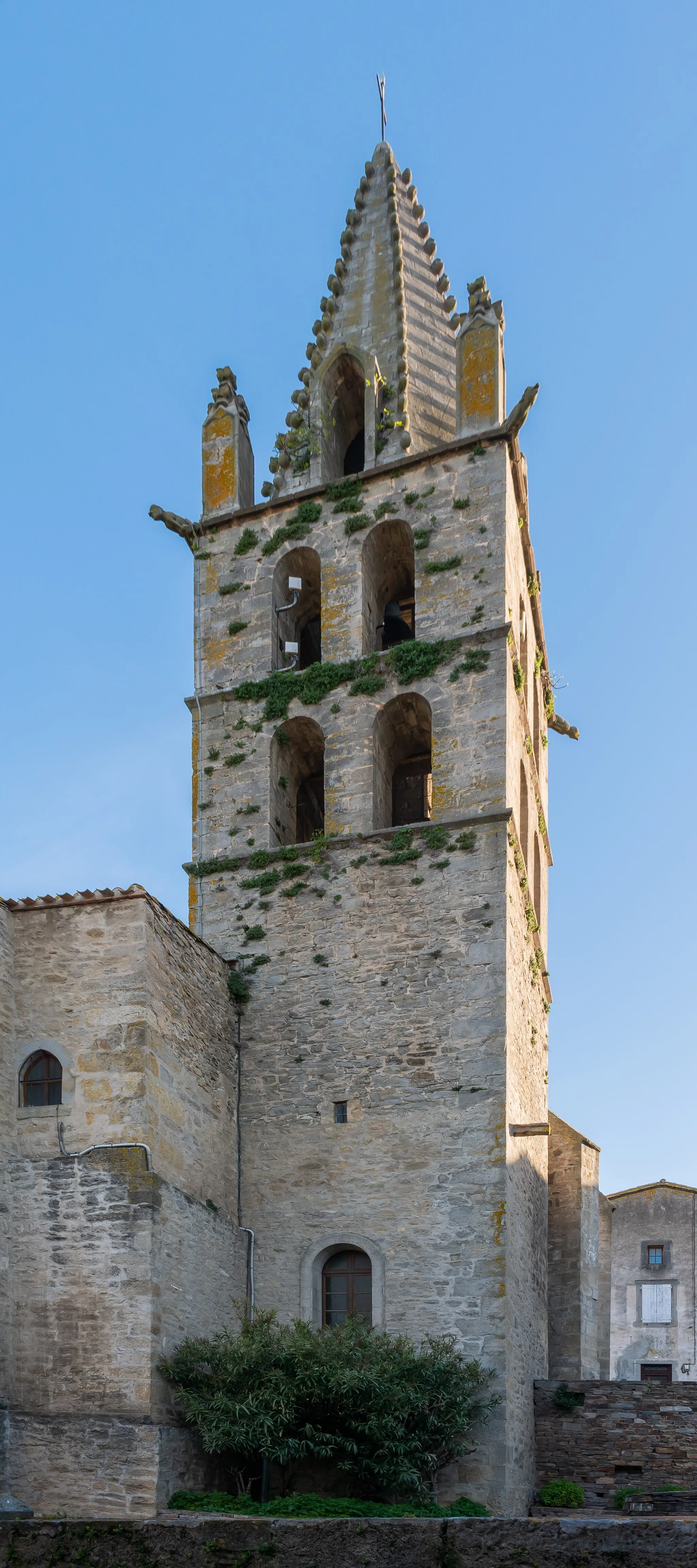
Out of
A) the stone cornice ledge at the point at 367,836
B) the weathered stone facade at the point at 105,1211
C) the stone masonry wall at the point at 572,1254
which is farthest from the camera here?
the stone masonry wall at the point at 572,1254

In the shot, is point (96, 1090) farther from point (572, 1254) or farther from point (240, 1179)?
point (572, 1254)

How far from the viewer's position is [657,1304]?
32.5 m

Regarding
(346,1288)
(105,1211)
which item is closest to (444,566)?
(346,1288)

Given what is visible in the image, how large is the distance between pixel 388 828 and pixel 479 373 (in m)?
6.99

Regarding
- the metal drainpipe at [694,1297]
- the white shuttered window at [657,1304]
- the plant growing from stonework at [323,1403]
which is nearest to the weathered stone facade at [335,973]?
the plant growing from stonework at [323,1403]

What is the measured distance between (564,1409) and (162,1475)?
235 inches

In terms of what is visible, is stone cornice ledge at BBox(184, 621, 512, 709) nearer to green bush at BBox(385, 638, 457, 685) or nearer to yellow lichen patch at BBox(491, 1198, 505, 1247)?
green bush at BBox(385, 638, 457, 685)

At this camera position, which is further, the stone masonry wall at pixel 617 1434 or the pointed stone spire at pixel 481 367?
the pointed stone spire at pixel 481 367

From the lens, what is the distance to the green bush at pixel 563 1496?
15.9m

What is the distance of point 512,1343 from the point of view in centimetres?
1537

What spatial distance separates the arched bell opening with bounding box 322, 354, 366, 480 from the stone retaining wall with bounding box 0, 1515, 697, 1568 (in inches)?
692

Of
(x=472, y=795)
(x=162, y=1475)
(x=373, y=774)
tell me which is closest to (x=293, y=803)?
(x=373, y=774)

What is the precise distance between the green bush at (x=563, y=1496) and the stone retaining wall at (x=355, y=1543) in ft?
36.5

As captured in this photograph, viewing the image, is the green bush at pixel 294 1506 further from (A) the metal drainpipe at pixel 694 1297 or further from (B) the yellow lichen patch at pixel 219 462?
(A) the metal drainpipe at pixel 694 1297
